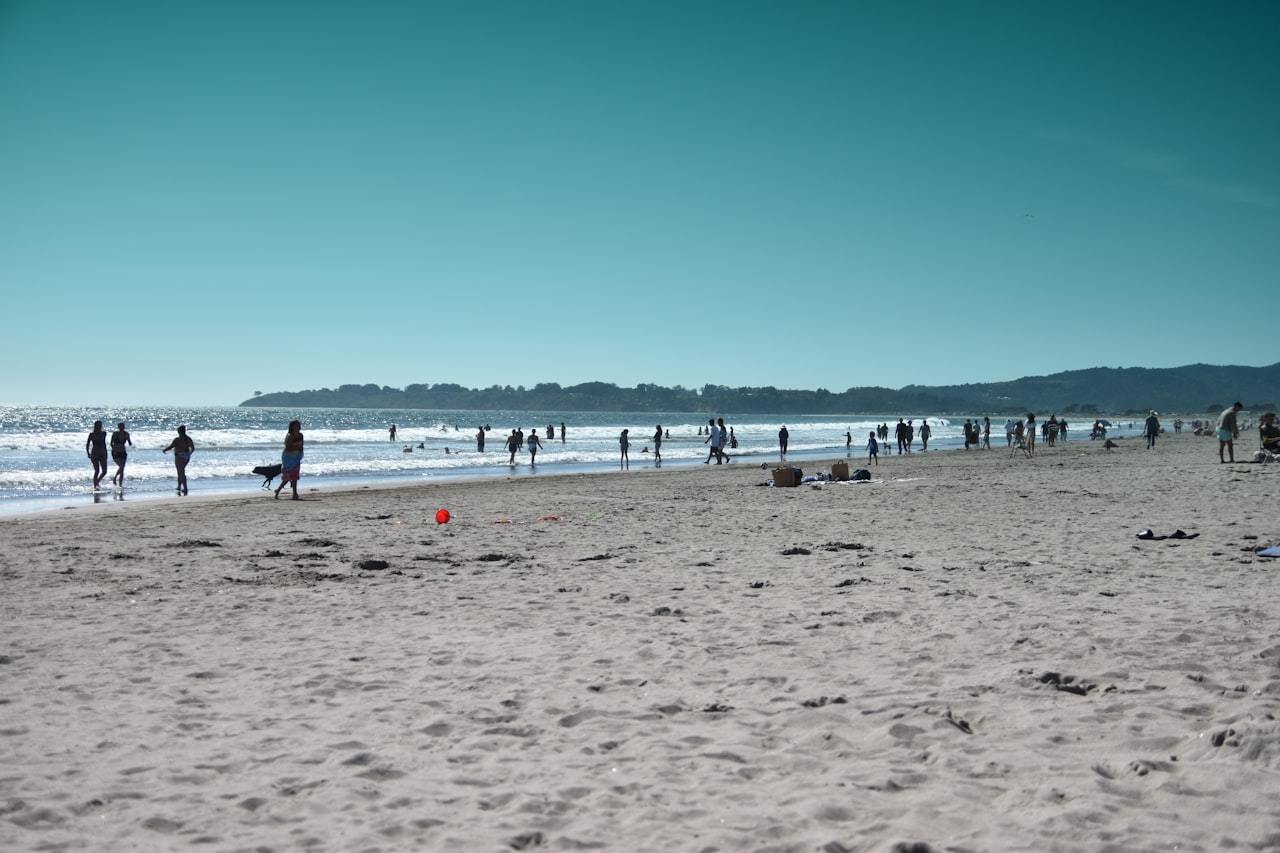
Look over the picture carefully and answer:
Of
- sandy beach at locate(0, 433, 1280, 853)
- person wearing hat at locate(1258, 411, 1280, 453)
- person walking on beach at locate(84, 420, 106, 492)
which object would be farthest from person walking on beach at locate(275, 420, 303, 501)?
person wearing hat at locate(1258, 411, 1280, 453)

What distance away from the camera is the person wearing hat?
21138 mm

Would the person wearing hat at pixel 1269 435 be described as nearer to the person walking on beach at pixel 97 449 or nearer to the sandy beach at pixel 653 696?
the sandy beach at pixel 653 696

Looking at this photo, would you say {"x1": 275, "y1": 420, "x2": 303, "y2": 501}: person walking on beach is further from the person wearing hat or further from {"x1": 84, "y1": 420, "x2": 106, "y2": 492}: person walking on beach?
the person wearing hat

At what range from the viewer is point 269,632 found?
6.52 m

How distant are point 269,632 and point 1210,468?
70.3 feet

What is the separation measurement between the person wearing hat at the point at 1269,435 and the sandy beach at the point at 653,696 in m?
13.5

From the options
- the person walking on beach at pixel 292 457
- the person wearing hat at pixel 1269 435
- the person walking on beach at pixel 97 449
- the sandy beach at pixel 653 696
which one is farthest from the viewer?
the person walking on beach at pixel 97 449

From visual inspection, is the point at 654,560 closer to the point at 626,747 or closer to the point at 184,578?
the point at 184,578

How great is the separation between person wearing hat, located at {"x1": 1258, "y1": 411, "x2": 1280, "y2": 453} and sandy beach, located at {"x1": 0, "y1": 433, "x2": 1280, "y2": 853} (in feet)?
44.4

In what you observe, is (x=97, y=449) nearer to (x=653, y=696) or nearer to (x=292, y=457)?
(x=292, y=457)

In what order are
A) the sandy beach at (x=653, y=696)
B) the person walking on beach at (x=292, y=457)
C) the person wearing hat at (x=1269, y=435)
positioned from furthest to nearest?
1. the person wearing hat at (x=1269, y=435)
2. the person walking on beach at (x=292, y=457)
3. the sandy beach at (x=653, y=696)

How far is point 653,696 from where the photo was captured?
491 cm

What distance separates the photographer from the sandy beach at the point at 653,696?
11.2ft

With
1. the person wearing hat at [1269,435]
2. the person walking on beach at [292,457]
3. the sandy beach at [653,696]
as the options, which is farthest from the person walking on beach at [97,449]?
the person wearing hat at [1269,435]
